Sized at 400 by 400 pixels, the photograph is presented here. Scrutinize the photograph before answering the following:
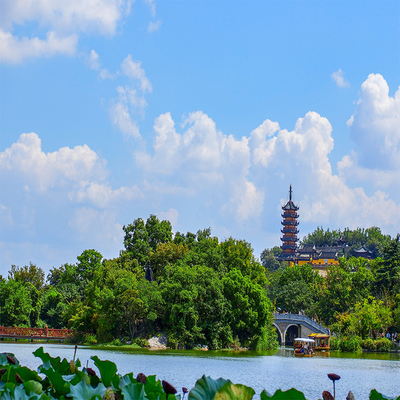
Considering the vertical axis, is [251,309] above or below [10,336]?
above

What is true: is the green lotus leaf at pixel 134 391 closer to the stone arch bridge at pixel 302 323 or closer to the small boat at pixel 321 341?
the small boat at pixel 321 341

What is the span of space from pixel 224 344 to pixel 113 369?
35.6 m

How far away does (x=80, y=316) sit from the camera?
140ft

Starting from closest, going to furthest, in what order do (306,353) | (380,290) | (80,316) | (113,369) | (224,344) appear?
(113,369)
(306,353)
(224,344)
(80,316)
(380,290)

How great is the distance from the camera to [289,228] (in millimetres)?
111625

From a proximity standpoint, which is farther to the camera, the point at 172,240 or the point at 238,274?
the point at 172,240

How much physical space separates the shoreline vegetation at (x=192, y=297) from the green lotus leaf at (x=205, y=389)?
34.4 metres

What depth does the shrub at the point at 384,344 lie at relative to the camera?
44125 mm

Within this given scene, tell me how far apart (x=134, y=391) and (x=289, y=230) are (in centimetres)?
10923

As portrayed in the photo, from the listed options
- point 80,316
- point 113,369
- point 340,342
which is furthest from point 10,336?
point 113,369

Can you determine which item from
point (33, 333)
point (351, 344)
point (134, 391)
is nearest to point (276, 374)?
point (134, 391)

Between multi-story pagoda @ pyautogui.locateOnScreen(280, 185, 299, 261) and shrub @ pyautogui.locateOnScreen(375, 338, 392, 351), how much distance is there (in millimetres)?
66952

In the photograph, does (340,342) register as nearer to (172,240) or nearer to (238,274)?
(238,274)

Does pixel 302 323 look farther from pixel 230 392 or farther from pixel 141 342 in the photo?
pixel 230 392
